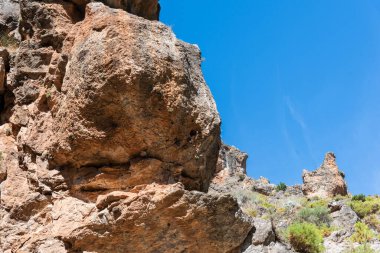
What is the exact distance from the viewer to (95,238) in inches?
247

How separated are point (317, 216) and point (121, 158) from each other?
19.9 meters

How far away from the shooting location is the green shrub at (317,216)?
80.1 ft

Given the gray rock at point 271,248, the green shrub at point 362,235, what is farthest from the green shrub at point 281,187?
the gray rock at point 271,248

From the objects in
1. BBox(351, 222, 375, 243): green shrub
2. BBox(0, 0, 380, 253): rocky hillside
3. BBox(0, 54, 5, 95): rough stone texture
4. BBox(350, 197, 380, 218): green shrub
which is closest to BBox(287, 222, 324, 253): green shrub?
BBox(351, 222, 375, 243): green shrub

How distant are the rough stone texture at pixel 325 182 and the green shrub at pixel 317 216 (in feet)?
38.9

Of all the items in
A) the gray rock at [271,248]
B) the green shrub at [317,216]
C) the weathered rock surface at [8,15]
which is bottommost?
the gray rock at [271,248]

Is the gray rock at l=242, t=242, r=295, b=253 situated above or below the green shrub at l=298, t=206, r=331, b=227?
below

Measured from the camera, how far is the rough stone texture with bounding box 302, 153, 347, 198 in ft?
125

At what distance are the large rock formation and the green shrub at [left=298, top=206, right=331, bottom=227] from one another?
18.2 metres

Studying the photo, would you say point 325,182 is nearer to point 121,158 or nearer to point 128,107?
point 121,158

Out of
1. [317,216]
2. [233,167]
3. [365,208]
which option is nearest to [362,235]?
[317,216]

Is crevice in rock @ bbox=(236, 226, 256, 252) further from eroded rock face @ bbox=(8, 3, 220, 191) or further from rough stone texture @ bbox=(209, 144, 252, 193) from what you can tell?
rough stone texture @ bbox=(209, 144, 252, 193)

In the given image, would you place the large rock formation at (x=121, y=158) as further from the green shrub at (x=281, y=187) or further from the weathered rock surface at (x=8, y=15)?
the green shrub at (x=281, y=187)

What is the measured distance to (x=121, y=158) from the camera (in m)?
6.85
